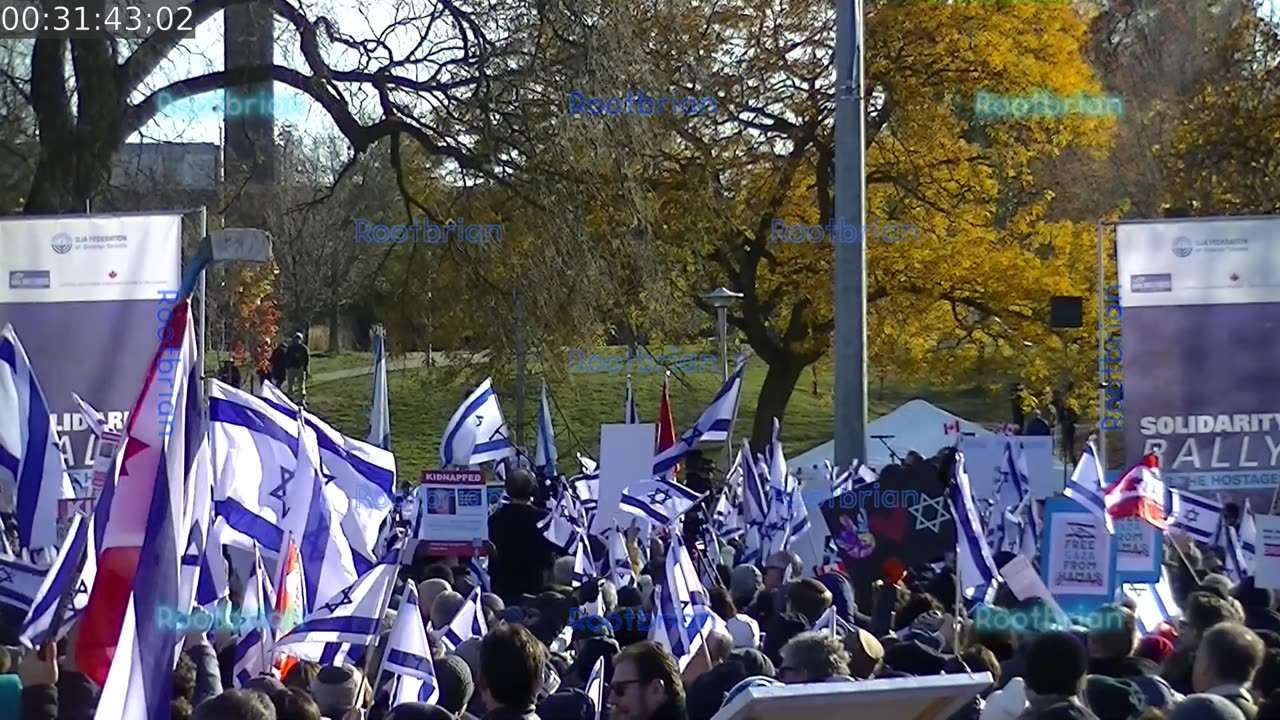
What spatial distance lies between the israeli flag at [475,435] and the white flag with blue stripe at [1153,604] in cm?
523

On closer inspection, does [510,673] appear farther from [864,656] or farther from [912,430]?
[912,430]

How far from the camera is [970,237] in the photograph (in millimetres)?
25719

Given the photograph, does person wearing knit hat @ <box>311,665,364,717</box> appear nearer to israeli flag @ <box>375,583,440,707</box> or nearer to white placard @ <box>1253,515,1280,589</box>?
israeli flag @ <box>375,583,440,707</box>

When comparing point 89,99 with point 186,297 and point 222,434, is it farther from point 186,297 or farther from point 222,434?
point 186,297

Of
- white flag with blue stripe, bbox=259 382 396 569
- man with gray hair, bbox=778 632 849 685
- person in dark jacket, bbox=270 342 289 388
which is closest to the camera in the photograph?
man with gray hair, bbox=778 632 849 685

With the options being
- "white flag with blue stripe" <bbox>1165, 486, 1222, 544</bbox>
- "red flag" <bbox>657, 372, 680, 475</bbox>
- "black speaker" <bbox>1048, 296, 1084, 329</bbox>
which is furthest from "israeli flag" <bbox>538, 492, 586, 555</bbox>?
"black speaker" <bbox>1048, 296, 1084, 329</bbox>

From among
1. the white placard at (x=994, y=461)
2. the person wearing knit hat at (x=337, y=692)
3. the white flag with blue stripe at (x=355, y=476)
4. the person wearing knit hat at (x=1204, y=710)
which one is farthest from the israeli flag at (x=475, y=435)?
the person wearing knit hat at (x=1204, y=710)

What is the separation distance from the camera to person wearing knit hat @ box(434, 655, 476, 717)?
19.2ft

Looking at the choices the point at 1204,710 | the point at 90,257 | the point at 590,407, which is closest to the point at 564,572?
the point at 90,257

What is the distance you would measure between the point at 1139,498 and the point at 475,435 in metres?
5.11

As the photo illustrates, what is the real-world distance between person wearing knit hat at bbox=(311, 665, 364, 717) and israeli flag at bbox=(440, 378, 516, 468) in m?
7.51

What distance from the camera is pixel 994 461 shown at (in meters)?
15.3

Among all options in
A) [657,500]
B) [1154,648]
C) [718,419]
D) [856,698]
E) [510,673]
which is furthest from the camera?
[718,419]

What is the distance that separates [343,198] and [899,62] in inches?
344
